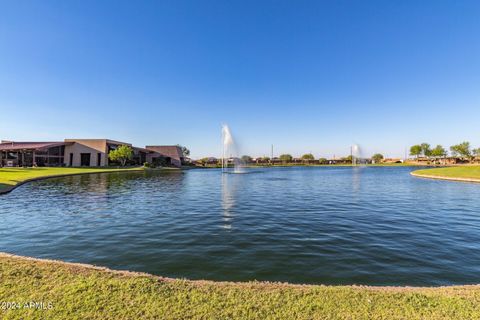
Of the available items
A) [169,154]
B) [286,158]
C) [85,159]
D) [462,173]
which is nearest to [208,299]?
[462,173]

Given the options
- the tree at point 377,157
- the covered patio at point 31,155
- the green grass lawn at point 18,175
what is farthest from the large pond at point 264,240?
the tree at point 377,157

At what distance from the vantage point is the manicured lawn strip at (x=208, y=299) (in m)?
3.63

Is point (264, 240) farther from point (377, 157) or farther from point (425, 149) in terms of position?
point (377, 157)

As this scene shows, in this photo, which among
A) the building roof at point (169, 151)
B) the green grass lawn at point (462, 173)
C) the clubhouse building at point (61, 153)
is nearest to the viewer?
the green grass lawn at point (462, 173)

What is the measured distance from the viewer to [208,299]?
405 cm

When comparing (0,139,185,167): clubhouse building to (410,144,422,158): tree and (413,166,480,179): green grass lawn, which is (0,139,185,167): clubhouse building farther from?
(410,144,422,158): tree

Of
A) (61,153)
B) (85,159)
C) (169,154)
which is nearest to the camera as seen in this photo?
(61,153)

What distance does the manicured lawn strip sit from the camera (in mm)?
3635

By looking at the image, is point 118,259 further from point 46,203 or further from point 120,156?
point 120,156

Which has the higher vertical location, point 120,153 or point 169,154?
point 169,154

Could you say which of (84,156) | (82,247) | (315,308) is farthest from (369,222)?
(84,156)

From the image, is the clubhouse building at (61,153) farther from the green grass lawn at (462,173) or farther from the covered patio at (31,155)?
the green grass lawn at (462,173)

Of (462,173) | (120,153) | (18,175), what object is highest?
(120,153)

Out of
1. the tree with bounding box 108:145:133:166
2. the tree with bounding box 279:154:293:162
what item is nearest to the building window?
the tree with bounding box 108:145:133:166
